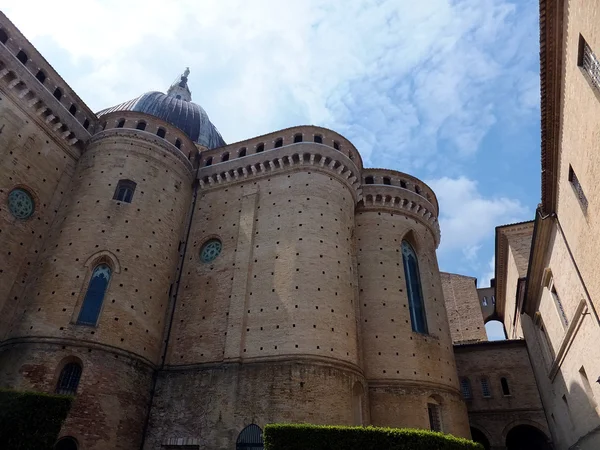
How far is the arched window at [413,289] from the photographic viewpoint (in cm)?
1733

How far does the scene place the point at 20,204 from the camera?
47.4 ft

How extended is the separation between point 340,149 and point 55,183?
11207 millimetres

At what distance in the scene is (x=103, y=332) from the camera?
13.2m

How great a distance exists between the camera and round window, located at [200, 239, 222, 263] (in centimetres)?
1680

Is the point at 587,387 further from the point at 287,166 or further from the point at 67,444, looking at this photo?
the point at 67,444

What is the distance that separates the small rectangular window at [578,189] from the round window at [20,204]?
15.9m

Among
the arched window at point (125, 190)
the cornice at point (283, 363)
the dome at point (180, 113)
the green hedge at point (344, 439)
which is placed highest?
the dome at point (180, 113)

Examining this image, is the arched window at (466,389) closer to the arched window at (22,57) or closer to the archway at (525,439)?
the archway at (525,439)

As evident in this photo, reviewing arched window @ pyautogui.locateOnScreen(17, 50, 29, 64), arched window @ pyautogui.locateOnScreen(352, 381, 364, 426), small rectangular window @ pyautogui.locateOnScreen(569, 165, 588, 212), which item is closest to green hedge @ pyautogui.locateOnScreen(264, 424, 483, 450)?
arched window @ pyautogui.locateOnScreen(352, 381, 364, 426)

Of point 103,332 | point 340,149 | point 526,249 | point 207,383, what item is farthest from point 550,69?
point 526,249

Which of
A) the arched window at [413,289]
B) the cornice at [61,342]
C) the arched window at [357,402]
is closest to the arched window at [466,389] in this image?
the arched window at [413,289]

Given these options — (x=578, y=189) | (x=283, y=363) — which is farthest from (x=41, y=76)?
(x=578, y=189)

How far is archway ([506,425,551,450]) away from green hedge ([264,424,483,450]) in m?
11.5

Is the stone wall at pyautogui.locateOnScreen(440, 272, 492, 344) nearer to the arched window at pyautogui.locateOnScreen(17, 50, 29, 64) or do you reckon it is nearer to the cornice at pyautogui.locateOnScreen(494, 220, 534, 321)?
the cornice at pyautogui.locateOnScreen(494, 220, 534, 321)
